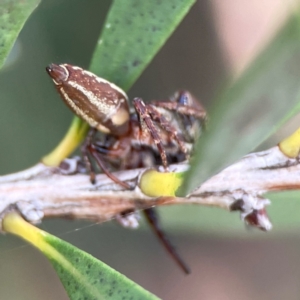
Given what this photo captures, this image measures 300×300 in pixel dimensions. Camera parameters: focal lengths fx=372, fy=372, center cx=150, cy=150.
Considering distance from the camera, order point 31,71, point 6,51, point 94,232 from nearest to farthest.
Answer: point 6,51
point 94,232
point 31,71

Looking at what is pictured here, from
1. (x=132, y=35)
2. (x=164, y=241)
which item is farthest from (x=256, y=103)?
(x=164, y=241)

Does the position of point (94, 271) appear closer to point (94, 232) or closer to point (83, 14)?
point (94, 232)

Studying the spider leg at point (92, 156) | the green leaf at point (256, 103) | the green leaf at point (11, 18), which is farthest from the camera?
the spider leg at point (92, 156)

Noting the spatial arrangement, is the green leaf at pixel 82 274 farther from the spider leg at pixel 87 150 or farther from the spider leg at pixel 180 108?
the spider leg at pixel 180 108

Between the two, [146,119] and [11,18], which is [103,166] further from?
[11,18]

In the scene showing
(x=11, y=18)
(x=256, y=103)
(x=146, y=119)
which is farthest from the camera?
(x=146, y=119)

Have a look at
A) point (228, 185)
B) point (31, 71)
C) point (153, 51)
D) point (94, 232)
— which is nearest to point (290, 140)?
point (228, 185)

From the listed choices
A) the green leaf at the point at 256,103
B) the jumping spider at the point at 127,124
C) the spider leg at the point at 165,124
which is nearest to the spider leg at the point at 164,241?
the jumping spider at the point at 127,124
